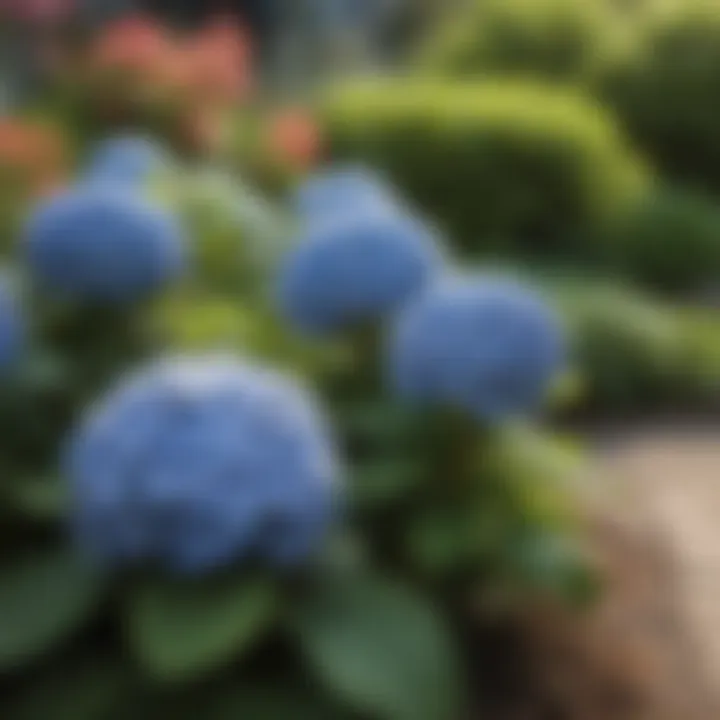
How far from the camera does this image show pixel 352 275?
69.1 inches

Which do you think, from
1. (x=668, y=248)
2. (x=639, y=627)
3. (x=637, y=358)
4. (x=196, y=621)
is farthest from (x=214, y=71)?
(x=196, y=621)

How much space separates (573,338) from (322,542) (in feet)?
5.09

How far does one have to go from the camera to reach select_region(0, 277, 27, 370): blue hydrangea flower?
1.66 metres

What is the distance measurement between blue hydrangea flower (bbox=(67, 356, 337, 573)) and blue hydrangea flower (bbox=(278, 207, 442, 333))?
1.02 ft

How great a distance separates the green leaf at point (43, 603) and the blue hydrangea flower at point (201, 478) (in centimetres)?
4

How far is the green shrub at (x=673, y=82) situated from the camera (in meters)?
4.18

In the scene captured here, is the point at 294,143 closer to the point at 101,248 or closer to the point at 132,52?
the point at 132,52

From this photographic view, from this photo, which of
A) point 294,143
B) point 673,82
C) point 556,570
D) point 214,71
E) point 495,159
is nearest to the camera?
point 556,570

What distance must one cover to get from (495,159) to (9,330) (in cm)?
219

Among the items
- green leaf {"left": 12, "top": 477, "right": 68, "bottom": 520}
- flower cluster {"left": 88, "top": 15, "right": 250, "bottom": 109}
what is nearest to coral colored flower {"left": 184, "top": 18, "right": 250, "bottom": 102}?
flower cluster {"left": 88, "top": 15, "right": 250, "bottom": 109}

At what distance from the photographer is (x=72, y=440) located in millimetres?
1632

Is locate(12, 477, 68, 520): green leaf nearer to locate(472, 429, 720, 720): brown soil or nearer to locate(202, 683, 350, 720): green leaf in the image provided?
locate(202, 683, 350, 720): green leaf

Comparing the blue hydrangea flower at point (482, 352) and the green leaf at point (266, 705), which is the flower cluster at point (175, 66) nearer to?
the blue hydrangea flower at point (482, 352)

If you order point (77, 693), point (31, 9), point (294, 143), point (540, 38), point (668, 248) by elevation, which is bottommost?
point (77, 693)
